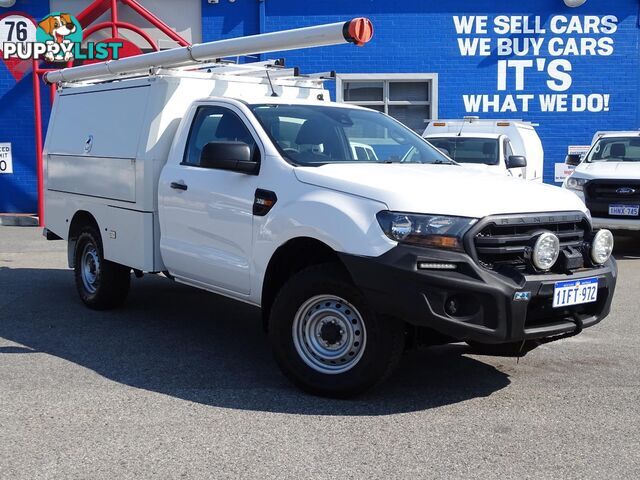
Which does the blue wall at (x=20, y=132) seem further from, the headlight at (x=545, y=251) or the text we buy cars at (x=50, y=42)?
the headlight at (x=545, y=251)

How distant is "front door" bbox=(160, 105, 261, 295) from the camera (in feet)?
18.1

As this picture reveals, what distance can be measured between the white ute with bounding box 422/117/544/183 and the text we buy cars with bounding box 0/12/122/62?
23.6ft

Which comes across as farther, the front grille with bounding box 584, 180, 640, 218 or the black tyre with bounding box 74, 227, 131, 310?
the front grille with bounding box 584, 180, 640, 218

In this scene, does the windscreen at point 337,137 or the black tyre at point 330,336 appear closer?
the black tyre at point 330,336

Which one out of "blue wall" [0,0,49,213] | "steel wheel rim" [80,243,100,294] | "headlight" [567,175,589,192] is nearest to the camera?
"steel wheel rim" [80,243,100,294]

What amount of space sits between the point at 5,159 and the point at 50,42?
3065 millimetres

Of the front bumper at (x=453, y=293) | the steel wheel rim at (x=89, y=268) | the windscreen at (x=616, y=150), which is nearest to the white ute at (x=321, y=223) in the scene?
the front bumper at (x=453, y=293)

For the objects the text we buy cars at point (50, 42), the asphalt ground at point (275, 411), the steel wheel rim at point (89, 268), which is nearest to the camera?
the asphalt ground at point (275, 411)

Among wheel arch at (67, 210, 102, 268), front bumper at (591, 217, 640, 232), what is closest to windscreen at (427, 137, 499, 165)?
front bumper at (591, 217, 640, 232)

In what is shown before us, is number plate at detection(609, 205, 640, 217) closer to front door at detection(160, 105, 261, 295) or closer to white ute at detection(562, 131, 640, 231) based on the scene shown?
white ute at detection(562, 131, 640, 231)

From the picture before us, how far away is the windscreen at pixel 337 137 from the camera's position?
5.60 m

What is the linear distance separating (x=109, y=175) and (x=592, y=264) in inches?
169

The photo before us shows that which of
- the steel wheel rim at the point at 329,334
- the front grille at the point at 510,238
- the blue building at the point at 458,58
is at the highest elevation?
the blue building at the point at 458,58

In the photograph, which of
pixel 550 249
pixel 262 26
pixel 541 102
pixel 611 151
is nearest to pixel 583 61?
pixel 541 102
